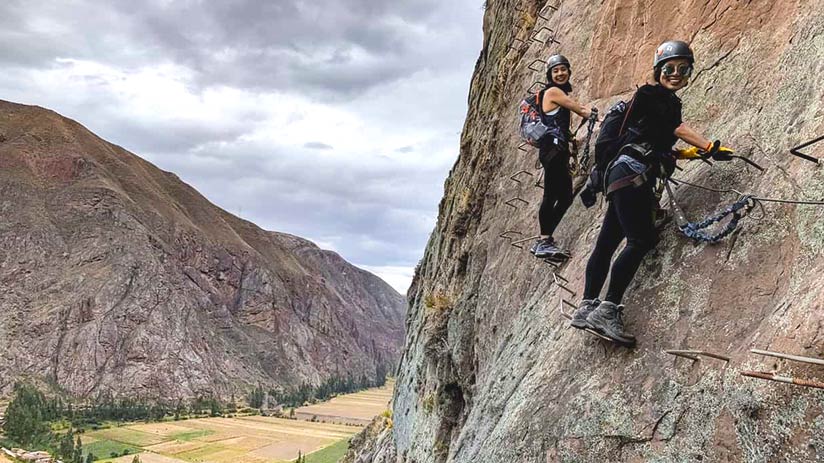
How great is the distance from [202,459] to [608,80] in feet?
311

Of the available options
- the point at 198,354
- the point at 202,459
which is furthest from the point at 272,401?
the point at 202,459

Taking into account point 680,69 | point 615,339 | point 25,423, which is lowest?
point 25,423

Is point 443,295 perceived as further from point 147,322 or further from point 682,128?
point 147,322

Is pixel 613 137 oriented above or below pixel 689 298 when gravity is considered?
above

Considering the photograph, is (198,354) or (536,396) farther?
(198,354)

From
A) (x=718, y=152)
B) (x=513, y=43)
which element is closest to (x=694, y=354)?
(x=718, y=152)

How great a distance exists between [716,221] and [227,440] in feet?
361

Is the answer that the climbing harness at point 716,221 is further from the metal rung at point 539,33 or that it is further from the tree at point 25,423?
the tree at point 25,423

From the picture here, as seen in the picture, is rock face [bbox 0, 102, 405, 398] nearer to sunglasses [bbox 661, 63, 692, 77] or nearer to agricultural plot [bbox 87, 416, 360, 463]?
agricultural plot [bbox 87, 416, 360, 463]

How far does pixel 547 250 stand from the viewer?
773cm

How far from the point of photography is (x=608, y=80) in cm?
932

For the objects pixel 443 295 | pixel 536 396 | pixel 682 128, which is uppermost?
pixel 682 128

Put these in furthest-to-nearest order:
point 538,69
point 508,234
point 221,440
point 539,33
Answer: point 221,440 < point 539,33 < point 538,69 < point 508,234

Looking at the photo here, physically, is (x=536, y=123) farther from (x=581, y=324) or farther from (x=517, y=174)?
(x=581, y=324)
